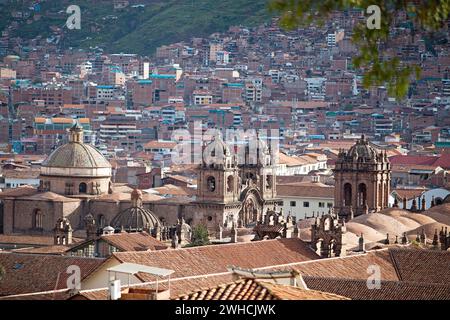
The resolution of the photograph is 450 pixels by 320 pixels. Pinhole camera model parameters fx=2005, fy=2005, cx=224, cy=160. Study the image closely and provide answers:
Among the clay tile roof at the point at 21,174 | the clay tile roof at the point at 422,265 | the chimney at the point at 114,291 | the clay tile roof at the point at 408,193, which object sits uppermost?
the chimney at the point at 114,291

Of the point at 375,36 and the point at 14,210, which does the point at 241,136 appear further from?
the point at 375,36

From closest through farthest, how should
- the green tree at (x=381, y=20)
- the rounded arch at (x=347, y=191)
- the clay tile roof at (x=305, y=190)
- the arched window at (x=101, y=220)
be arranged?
1. the green tree at (x=381, y=20)
2. the arched window at (x=101, y=220)
3. the rounded arch at (x=347, y=191)
4. the clay tile roof at (x=305, y=190)

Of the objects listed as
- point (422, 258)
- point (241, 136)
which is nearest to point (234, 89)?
point (241, 136)

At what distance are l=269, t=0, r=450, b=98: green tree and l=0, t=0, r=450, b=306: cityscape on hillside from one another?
0.11 ft

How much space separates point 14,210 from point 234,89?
110793mm

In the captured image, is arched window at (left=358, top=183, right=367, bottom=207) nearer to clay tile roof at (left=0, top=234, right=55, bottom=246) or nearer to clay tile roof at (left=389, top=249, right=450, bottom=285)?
clay tile roof at (left=0, top=234, right=55, bottom=246)

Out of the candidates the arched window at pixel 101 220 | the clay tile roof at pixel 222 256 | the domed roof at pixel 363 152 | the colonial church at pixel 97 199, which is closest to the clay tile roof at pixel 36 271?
the clay tile roof at pixel 222 256

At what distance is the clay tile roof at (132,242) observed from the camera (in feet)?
140

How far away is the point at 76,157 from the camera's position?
214ft

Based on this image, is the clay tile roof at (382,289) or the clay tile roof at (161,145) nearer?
the clay tile roof at (382,289)

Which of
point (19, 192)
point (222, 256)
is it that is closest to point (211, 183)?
point (19, 192)

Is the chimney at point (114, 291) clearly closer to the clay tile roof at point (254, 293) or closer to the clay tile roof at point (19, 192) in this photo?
the clay tile roof at point (254, 293)

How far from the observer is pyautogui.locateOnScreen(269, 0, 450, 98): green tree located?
12.7 metres

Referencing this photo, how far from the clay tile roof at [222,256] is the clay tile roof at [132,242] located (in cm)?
449
